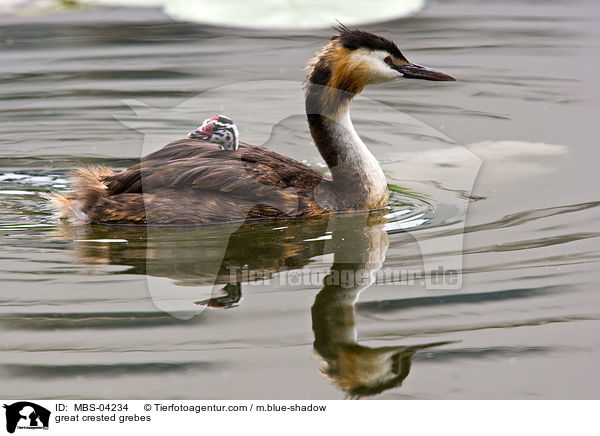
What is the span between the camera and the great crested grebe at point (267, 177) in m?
5.89

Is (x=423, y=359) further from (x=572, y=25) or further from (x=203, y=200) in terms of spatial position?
(x=572, y=25)

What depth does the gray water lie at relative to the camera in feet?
13.2

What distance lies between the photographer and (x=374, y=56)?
20.5ft

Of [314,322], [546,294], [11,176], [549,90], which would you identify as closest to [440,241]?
[546,294]

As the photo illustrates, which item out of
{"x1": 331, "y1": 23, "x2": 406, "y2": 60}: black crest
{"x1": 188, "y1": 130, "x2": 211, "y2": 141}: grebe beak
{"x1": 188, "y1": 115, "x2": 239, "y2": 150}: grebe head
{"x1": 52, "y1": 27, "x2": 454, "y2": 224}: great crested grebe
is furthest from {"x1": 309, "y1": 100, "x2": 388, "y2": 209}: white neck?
{"x1": 188, "y1": 130, "x2": 211, "y2": 141}: grebe beak

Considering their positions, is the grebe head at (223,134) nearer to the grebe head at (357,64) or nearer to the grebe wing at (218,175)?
the grebe wing at (218,175)

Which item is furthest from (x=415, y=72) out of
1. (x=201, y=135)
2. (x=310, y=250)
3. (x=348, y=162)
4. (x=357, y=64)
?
(x=310, y=250)

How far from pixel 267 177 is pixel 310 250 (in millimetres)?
701

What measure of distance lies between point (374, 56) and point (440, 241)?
145 centimetres
